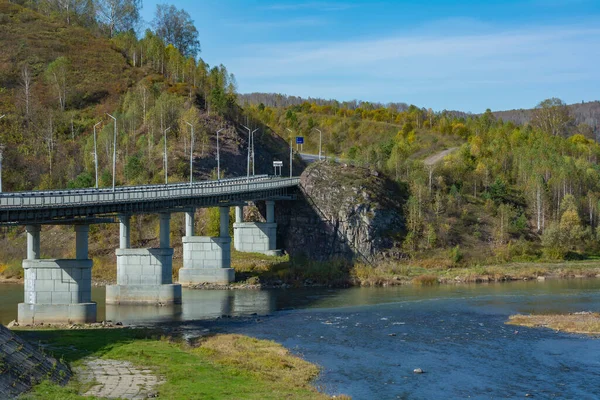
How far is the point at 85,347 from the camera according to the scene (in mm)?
59500

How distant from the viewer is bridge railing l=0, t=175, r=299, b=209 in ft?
239

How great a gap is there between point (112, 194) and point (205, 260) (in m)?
29.8

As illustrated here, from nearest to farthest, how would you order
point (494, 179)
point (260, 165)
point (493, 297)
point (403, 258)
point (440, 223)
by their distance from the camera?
1. point (493, 297)
2. point (403, 258)
3. point (440, 223)
4. point (494, 179)
5. point (260, 165)

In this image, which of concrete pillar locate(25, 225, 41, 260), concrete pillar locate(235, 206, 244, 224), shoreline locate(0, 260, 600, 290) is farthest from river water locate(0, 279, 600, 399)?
concrete pillar locate(235, 206, 244, 224)

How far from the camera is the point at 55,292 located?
7738cm

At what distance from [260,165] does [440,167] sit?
41640 mm

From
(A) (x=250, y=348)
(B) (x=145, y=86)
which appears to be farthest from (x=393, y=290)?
(B) (x=145, y=86)

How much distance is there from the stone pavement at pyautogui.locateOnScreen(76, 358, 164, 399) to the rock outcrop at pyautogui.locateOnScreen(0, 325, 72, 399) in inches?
63.5

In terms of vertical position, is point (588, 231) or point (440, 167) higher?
point (440, 167)

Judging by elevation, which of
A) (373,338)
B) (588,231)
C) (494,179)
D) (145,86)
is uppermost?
(145,86)

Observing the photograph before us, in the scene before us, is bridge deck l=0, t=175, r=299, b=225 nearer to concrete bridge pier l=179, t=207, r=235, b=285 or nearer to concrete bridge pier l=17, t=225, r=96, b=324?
concrete bridge pier l=17, t=225, r=96, b=324

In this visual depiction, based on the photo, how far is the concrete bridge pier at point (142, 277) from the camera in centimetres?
9388

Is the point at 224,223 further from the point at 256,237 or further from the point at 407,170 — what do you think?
the point at 407,170

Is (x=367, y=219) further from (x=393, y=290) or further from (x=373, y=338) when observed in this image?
(x=373, y=338)
